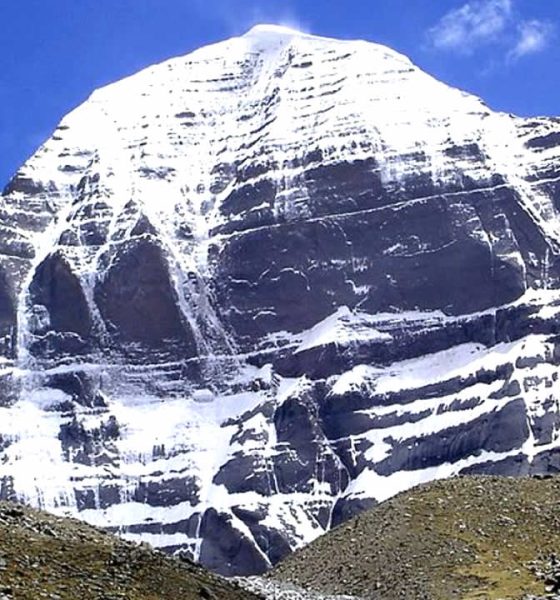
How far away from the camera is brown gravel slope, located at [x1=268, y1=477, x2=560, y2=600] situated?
210ft

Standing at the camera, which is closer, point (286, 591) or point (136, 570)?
point (136, 570)

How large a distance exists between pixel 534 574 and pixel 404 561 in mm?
4980

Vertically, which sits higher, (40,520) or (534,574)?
(40,520)

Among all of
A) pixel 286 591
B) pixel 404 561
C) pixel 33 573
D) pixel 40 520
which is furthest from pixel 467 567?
pixel 33 573

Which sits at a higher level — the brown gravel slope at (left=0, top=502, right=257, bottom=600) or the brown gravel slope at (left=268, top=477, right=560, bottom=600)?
the brown gravel slope at (left=0, top=502, right=257, bottom=600)

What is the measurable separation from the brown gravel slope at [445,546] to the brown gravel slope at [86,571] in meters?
10.9

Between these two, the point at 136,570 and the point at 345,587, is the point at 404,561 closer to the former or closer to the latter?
the point at 345,587

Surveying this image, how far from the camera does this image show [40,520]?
57812 millimetres

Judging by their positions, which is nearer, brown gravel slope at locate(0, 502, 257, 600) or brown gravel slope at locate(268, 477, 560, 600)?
brown gravel slope at locate(0, 502, 257, 600)

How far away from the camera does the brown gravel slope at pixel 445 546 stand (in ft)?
210

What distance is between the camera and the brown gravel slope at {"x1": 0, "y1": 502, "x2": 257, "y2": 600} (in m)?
46.6

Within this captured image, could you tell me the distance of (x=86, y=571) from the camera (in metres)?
48.8

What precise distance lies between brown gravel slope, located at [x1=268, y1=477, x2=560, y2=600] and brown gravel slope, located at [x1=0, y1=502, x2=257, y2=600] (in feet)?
35.9

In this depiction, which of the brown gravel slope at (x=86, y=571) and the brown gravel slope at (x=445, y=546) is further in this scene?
the brown gravel slope at (x=445, y=546)
